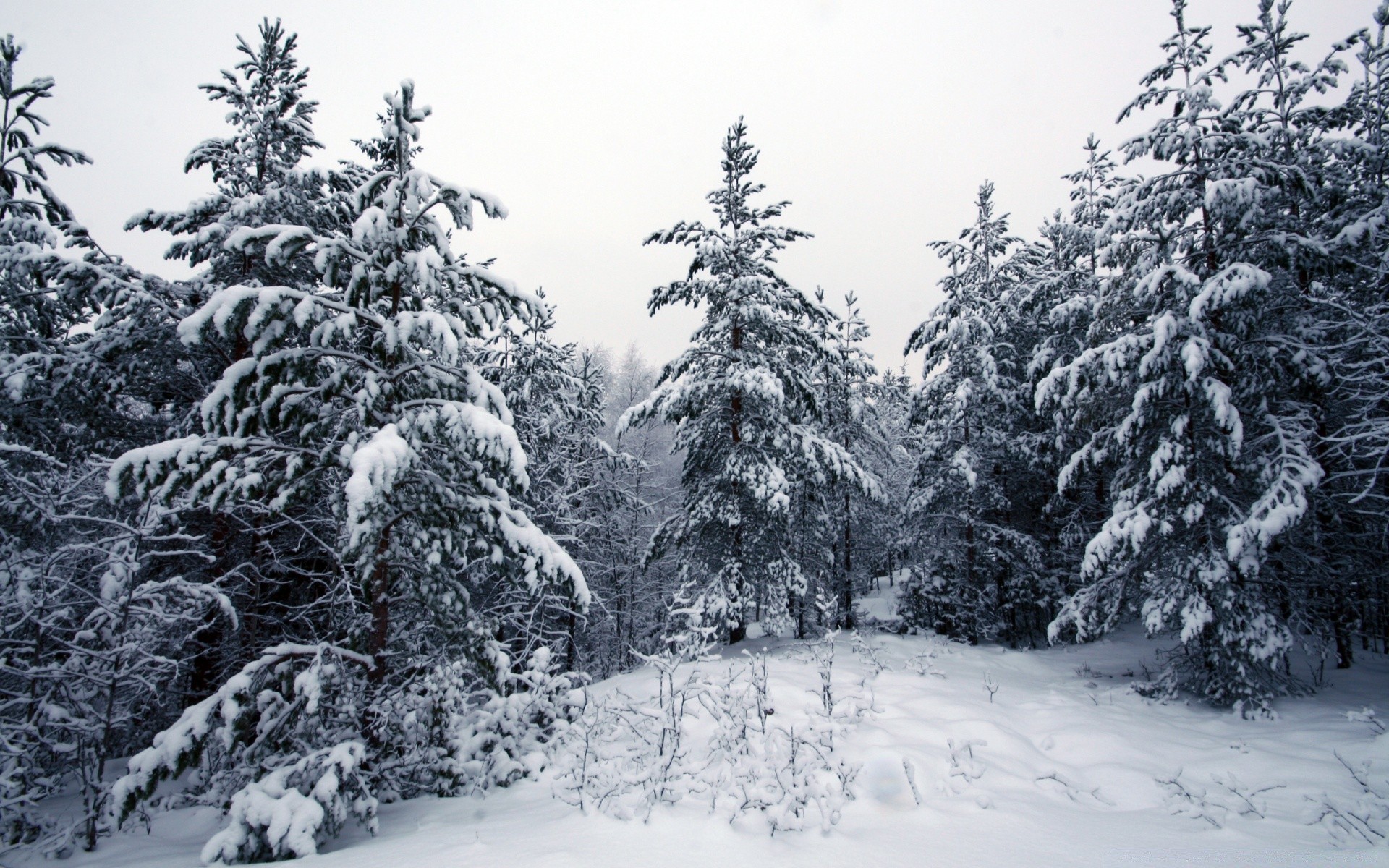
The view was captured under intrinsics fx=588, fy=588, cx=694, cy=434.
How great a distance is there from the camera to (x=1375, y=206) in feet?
33.7

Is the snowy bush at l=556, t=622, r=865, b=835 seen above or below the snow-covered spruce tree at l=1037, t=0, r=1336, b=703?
below

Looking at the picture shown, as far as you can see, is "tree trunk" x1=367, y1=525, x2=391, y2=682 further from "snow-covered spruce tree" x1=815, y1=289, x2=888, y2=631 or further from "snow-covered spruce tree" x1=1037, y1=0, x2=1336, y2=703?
"snow-covered spruce tree" x1=815, y1=289, x2=888, y2=631

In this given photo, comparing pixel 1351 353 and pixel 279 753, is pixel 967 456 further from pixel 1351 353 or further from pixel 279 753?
pixel 279 753

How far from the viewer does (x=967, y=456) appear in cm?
1597

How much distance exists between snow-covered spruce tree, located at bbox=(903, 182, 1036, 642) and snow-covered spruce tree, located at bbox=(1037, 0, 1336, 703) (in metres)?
5.10

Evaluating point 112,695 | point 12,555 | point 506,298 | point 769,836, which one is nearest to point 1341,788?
point 769,836

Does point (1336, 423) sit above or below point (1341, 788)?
above

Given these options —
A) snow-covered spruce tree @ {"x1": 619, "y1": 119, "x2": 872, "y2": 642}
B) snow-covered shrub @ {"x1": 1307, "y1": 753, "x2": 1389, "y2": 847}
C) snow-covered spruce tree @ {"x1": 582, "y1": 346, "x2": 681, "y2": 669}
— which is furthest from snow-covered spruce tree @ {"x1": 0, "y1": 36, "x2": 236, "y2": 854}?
snow-covered spruce tree @ {"x1": 582, "y1": 346, "x2": 681, "y2": 669}

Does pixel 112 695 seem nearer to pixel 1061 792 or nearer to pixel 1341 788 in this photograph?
pixel 1061 792

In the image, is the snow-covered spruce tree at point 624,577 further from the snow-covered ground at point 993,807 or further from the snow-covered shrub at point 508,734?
the snow-covered ground at point 993,807

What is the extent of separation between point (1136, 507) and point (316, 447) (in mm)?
12218

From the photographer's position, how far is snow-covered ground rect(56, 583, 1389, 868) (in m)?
4.11

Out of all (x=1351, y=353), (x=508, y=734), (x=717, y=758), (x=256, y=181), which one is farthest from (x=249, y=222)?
(x=1351, y=353)

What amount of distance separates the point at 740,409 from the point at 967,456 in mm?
6689
